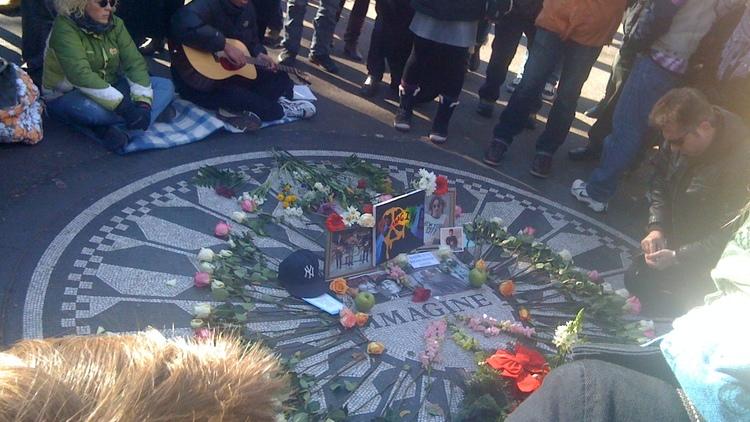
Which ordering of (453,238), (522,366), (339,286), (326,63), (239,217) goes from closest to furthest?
(522,366), (339,286), (239,217), (453,238), (326,63)

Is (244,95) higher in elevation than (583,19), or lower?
lower

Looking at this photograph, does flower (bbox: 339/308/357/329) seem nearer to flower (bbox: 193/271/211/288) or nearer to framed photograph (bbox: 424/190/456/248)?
flower (bbox: 193/271/211/288)

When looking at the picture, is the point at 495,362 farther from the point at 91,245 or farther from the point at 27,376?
the point at 27,376

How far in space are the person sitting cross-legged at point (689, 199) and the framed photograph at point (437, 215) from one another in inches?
42.8

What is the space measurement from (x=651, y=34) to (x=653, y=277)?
1.60 meters

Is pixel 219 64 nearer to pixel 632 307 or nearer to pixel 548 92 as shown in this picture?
pixel 632 307

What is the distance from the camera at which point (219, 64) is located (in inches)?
207

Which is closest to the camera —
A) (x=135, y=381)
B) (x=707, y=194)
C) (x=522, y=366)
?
(x=135, y=381)

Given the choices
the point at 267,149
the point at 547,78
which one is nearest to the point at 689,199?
the point at 547,78

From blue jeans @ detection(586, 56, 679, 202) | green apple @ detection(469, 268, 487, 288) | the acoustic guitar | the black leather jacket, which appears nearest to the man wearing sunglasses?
the black leather jacket

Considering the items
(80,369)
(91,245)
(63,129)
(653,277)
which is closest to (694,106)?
(653,277)

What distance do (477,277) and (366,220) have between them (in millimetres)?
704

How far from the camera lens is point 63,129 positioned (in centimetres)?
476

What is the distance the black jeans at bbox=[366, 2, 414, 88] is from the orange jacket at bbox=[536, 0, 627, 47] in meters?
1.25
